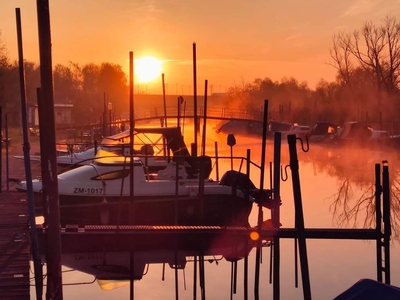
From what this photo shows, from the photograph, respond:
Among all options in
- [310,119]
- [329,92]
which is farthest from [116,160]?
[329,92]

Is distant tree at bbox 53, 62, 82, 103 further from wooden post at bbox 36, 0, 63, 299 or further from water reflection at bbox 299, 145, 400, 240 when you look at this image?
wooden post at bbox 36, 0, 63, 299

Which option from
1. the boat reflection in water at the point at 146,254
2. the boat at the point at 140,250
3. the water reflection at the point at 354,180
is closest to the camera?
the boat at the point at 140,250

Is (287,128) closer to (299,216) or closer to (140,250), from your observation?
(140,250)

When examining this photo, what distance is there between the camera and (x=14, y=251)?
1057cm

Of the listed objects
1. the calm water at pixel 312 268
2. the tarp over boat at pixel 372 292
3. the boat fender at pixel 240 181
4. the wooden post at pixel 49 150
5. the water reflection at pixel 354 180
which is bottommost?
the water reflection at pixel 354 180

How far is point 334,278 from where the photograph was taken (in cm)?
1179

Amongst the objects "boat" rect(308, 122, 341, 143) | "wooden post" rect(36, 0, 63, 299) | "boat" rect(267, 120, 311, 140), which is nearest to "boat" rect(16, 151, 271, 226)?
"wooden post" rect(36, 0, 63, 299)

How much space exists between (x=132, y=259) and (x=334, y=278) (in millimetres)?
3954

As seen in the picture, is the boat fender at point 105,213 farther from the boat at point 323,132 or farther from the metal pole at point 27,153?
A: the boat at point 323,132

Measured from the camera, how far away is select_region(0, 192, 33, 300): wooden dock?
863 cm

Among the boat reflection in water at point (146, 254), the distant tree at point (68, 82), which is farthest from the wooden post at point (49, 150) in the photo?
the distant tree at point (68, 82)

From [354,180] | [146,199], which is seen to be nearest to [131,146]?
[146,199]

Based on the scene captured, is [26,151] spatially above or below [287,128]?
above

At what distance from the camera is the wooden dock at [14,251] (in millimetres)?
8633
